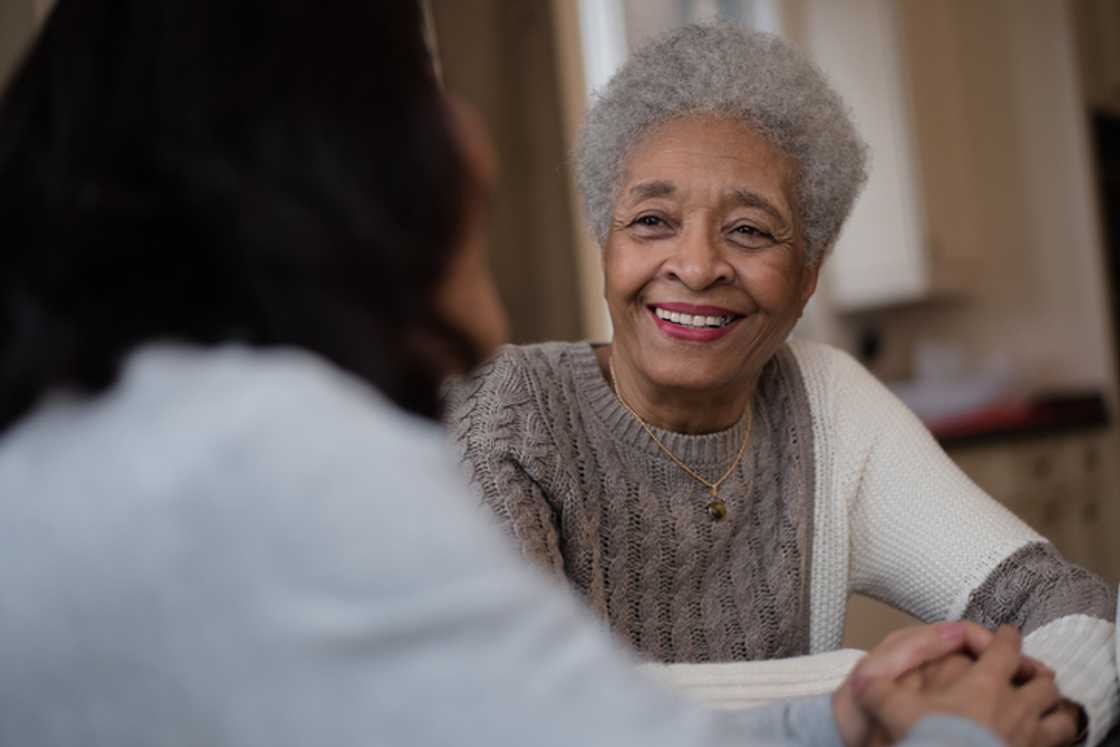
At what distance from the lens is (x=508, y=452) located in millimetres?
1340

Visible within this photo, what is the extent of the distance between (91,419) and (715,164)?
0.98 meters

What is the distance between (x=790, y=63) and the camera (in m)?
1.52

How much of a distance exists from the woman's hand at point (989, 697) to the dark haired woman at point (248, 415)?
15 centimetres

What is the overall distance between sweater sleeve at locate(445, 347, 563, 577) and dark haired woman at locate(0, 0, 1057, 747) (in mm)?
574

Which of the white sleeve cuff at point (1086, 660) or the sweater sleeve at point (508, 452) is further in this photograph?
the sweater sleeve at point (508, 452)

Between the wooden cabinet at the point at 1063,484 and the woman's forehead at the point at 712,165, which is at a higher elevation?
the woman's forehead at the point at 712,165

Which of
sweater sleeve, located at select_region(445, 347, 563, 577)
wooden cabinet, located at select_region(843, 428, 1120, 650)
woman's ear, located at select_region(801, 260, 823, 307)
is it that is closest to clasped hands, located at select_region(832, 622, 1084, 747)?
sweater sleeve, located at select_region(445, 347, 563, 577)

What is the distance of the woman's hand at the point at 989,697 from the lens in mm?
872

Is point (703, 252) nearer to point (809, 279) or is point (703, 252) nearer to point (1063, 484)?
point (809, 279)

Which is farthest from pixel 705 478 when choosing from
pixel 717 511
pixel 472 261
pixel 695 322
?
pixel 472 261

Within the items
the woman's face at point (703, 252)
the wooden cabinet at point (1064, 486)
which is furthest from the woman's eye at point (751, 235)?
the wooden cabinet at point (1064, 486)

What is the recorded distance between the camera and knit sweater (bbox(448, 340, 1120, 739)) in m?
1.36

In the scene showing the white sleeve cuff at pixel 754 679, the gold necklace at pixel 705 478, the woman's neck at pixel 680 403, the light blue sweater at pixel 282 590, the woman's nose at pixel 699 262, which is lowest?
the white sleeve cuff at pixel 754 679

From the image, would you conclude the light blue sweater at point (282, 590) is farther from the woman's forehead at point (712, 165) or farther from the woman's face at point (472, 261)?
the woman's forehead at point (712, 165)
